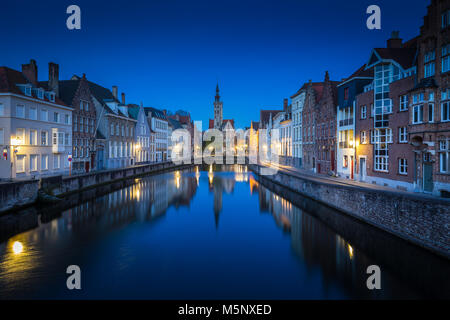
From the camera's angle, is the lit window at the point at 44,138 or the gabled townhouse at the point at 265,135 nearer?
the lit window at the point at 44,138

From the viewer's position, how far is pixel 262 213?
72.8ft

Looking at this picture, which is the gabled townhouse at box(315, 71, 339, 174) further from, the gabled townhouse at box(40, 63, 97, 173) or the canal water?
the gabled townhouse at box(40, 63, 97, 173)

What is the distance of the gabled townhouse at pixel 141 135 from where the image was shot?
52938 mm

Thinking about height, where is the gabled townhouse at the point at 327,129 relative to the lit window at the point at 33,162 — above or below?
above

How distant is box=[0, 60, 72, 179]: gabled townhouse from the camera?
2362 cm

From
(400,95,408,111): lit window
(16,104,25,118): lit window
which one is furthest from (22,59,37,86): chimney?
(400,95,408,111): lit window

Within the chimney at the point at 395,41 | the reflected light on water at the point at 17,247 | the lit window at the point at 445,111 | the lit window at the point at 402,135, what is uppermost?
the chimney at the point at 395,41

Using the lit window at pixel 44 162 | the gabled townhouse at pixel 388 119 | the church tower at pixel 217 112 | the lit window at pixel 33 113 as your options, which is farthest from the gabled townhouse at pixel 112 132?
the church tower at pixel 217 112

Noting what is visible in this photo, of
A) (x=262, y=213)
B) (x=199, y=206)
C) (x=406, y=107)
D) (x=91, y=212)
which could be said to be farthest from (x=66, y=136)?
(x=406, y=107)

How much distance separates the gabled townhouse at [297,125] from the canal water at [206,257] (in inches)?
930

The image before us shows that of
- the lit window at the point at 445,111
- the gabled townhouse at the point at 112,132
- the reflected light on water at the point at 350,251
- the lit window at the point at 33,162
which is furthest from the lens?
the gabled townhouse at the point at 112,132

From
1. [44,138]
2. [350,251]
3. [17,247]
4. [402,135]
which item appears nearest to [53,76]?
[44,138]

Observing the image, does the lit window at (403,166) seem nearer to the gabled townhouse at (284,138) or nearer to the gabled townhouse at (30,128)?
the gabled townhouse at (30,128)
